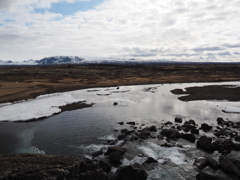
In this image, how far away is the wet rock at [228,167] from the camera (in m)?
13.8

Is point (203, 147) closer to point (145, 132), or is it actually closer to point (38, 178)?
point (145, 132)

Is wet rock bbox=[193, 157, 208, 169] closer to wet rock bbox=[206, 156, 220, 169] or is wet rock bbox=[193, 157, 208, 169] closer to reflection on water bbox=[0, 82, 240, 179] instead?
wet rock bbox=[206, 156, 220, 169]

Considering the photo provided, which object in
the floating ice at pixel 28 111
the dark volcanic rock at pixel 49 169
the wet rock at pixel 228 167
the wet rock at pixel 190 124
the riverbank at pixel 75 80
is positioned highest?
the riverbank at pixel 75 80

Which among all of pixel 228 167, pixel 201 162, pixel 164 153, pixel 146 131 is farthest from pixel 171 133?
Answer: pixel 228 167

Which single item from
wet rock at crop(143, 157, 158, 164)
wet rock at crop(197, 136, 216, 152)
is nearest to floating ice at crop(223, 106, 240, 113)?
wet rock at crop(197, 136, 216, 152)

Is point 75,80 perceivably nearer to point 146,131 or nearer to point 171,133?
point 146,131

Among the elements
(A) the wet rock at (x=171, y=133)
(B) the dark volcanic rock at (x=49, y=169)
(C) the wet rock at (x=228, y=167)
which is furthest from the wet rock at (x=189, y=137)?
(B) the dark volcanic rock at (x=49, y=169)

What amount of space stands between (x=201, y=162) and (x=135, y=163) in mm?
6168

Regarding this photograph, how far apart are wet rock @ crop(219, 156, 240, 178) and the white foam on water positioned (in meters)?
3.17

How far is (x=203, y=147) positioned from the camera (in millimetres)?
18094

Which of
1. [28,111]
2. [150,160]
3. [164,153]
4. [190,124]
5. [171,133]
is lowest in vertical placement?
[164,153]

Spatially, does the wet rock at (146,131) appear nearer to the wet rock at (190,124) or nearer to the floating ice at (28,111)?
the wet rock at (190,124)

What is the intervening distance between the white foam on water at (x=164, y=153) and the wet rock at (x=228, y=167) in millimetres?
3174

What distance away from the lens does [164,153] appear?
17.4 m
